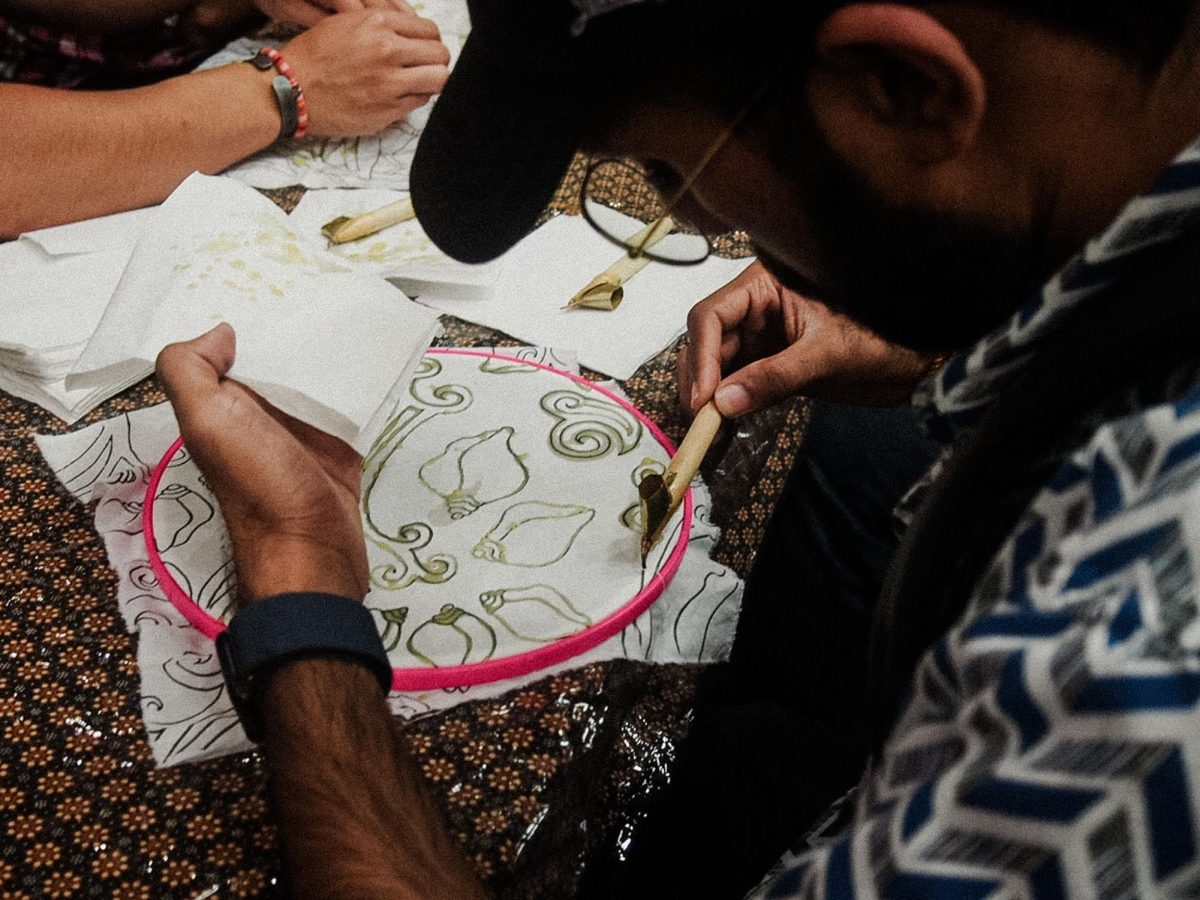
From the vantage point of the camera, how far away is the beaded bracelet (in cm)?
114

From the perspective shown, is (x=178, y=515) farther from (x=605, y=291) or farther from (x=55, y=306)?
(x=605, y=291)

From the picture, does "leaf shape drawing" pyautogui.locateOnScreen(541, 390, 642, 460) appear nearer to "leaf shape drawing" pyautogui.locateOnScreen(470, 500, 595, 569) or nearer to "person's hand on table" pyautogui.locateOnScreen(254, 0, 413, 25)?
"leaf shape drawing" pyautogui.locateOnScreen(470, 500, 595, 569)

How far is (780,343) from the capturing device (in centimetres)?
105

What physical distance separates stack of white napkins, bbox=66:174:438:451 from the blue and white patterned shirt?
1.52ft

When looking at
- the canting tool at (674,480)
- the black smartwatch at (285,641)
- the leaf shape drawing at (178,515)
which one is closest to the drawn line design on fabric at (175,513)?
the leaf shape drawing at (178,515)

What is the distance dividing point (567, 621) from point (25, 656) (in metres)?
0.35

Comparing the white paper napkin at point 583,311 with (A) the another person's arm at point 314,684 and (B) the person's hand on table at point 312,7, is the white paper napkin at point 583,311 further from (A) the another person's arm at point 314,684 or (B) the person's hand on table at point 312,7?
(B) the person's hand on table at point 312,7

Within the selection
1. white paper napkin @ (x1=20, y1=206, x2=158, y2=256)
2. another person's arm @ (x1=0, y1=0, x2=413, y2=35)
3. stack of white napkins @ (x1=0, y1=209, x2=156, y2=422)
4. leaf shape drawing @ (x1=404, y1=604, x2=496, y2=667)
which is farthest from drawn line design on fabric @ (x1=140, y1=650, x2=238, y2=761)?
another person's arm @ (x1=0, y1=0, x2=413, y2=35)

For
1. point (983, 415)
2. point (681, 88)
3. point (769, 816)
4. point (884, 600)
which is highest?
point (681, 88)

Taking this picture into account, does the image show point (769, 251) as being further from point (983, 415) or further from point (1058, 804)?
point (1058, 804)

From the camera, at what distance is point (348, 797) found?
528 millimetres

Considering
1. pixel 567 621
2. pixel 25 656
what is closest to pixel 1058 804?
pixel 567 621

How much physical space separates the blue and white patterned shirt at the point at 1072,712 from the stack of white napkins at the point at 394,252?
0.67 metres

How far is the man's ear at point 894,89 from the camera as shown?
40cm
